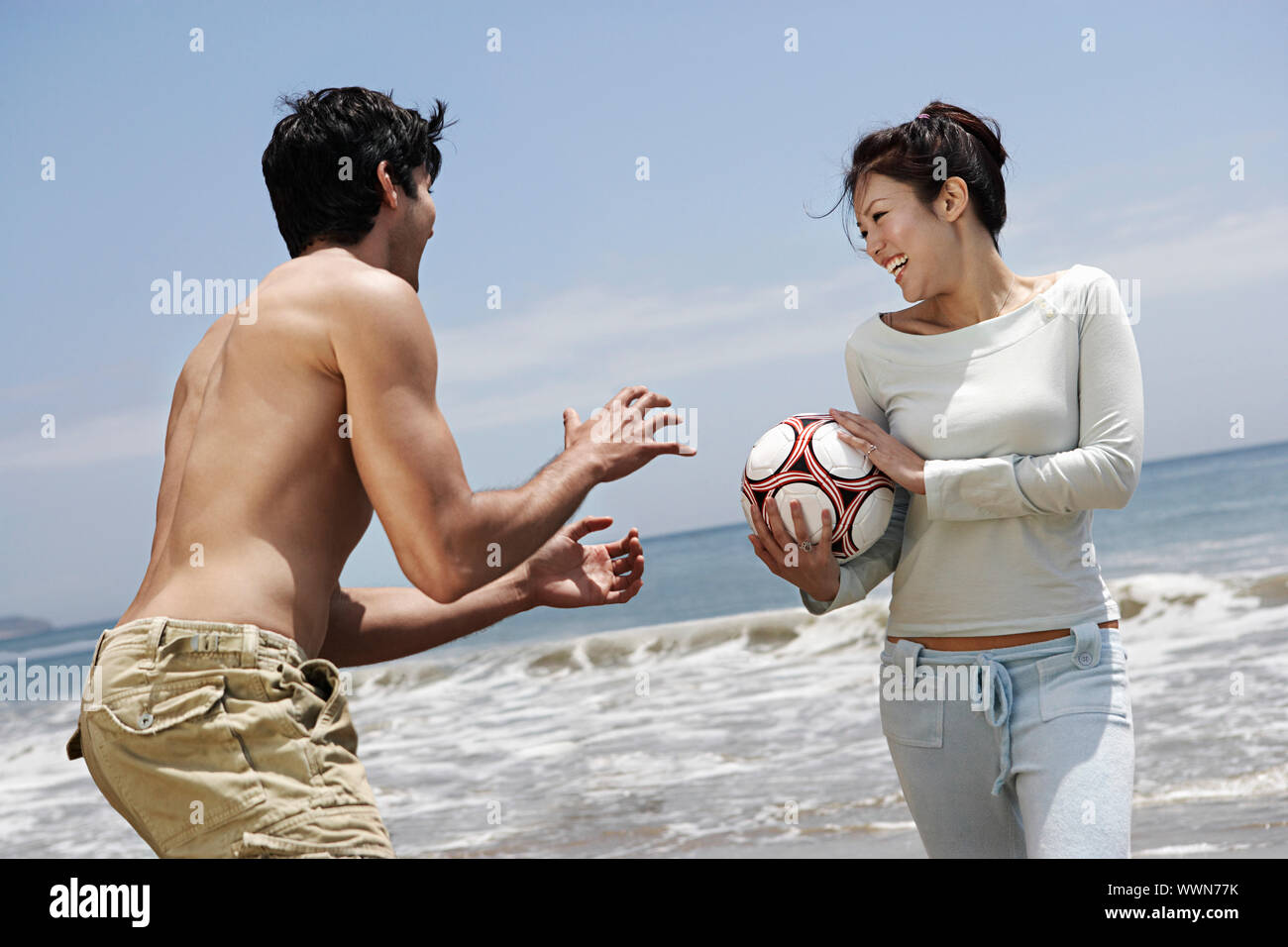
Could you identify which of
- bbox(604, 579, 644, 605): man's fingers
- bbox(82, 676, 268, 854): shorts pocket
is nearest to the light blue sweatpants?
bbox(604, 579, 644, 605): man's fingers

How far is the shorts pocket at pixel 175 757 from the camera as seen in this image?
217 centimetres

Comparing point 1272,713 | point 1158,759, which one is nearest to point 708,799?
point 1158,759

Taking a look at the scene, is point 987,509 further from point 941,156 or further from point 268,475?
point 268,475

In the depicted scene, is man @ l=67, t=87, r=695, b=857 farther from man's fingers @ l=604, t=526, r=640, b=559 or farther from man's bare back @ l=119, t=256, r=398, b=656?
man's fingers @ l=604, t=526, r=640, b=559

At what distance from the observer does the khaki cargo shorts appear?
217cm

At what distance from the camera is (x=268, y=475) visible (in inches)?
93.0

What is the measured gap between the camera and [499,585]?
10.4 feet

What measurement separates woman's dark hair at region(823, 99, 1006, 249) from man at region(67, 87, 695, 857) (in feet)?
3.45

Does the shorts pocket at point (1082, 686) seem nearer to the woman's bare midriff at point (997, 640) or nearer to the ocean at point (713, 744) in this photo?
the woman's bare midriff at point (997, 640)

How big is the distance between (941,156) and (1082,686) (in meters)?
1.39

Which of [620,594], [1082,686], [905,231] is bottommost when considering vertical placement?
[1082,686]

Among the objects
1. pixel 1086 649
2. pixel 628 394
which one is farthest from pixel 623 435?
pixel 1086 649
